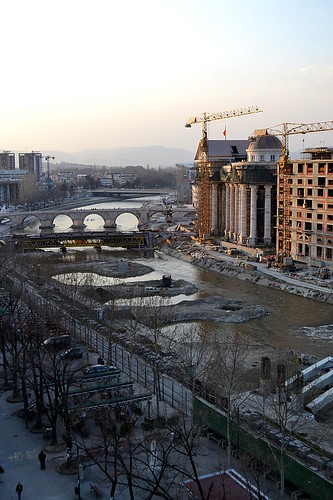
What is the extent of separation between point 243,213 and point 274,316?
570 inches

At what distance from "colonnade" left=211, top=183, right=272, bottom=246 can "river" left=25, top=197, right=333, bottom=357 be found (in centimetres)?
469

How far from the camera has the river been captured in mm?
18520

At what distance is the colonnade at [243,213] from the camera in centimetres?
3441

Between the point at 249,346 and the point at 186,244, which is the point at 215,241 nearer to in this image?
the point at 186,244

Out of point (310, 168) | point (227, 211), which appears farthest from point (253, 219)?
point (310, 168)

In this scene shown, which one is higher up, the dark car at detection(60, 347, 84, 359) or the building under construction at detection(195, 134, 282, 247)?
the building under construction at detection(195, 134, 282, 247)

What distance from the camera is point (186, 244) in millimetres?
39625

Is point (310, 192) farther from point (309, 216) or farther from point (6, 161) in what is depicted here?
point (6, 161)

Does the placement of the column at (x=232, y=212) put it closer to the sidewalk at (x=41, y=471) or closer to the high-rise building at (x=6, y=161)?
the sidewalk at (x=41, y=471)

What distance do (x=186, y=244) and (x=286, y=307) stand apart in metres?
17.1

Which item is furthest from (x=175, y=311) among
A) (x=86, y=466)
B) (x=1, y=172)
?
(x=1, y=172)

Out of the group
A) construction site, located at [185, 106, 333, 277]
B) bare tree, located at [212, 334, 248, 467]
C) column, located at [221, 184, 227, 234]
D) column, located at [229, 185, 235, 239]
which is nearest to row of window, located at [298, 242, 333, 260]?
construction site, located at [185, 106, 333, 277]

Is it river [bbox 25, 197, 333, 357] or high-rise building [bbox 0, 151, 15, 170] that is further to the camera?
high-rise building [bbox 0, 151, 15, 170]

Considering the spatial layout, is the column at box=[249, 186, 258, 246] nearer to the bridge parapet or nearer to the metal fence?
the bridge parapet
